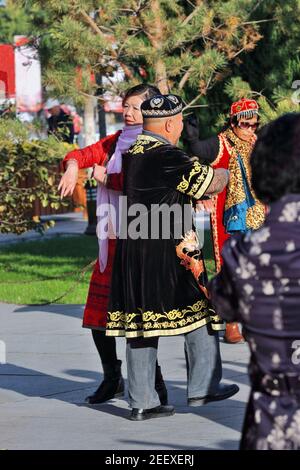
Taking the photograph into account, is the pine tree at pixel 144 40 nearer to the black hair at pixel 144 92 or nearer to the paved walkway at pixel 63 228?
the black hair at pixel 144 92

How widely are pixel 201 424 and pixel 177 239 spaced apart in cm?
103

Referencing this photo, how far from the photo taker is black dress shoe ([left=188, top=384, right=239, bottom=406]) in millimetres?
7297

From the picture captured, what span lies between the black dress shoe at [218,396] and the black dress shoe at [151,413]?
129 millimetres

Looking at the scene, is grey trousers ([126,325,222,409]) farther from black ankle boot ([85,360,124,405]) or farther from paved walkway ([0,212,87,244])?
paved walkway ([0,212,87,244])

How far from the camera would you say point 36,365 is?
30.5 ft

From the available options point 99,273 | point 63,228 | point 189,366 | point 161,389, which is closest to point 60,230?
point 63,228

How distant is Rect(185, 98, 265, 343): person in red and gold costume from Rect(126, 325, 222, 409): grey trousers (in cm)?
231

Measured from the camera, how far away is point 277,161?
399cm

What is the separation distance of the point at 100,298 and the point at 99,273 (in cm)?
18

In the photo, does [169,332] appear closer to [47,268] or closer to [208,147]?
[208,147]

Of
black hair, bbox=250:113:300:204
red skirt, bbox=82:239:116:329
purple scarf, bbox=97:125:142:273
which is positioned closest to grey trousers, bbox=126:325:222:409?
red skirt, bbox=82:239:116:329

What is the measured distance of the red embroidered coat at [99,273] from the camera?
7.69m

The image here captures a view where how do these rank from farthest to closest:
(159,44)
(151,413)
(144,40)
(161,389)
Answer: (144,40) → (159,44) → (161,389) → (151,413)
